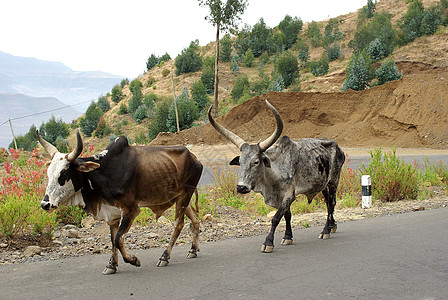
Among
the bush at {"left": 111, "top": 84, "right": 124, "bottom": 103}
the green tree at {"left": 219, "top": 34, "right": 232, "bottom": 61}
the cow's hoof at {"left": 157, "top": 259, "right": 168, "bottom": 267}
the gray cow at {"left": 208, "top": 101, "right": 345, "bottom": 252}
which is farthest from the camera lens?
the bush at {"left": 111, "top": 84, "right": 124, "bottom": 103}

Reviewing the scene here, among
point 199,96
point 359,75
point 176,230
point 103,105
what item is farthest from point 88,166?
point 103,105

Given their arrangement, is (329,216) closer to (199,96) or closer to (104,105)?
(199,96)

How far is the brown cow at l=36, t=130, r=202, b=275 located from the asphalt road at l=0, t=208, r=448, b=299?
45 centimetres

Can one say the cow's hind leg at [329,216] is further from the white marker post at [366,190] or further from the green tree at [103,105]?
the green tree at [103,105]

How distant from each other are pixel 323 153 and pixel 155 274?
146 inches

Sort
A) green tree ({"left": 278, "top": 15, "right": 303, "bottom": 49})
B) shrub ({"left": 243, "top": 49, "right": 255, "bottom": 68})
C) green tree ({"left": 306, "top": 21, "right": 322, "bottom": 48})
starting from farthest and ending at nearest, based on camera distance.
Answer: green tree ({"left": 278, "top": 15, "right": 303, "bottom": 49})
green tree ({"left": 306, "top": 21, "right": 322, "bottom": 48})
shrub ({"left": 243, "top": 49, "right": 255, "bottom": 68})

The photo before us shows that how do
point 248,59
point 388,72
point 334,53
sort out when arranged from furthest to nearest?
point 248,59 → point 334,53 → point 388,72

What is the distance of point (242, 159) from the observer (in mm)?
6504

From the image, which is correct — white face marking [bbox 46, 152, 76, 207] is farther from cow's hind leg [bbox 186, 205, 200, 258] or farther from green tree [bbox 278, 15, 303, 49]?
green tree [bbox 278, 15, 303, 49]

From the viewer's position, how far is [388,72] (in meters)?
38.5

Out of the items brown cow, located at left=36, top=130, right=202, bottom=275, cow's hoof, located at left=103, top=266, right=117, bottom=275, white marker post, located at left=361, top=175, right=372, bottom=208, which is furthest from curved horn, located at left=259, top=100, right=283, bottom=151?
white marker post, located at left=361, top=175, right=372, bottom=208

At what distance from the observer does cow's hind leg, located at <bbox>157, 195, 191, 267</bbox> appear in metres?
5.88

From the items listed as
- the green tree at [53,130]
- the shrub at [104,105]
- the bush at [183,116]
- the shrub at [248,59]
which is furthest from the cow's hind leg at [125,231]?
the shrub at [104,105]

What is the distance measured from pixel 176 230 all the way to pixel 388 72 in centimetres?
3673
